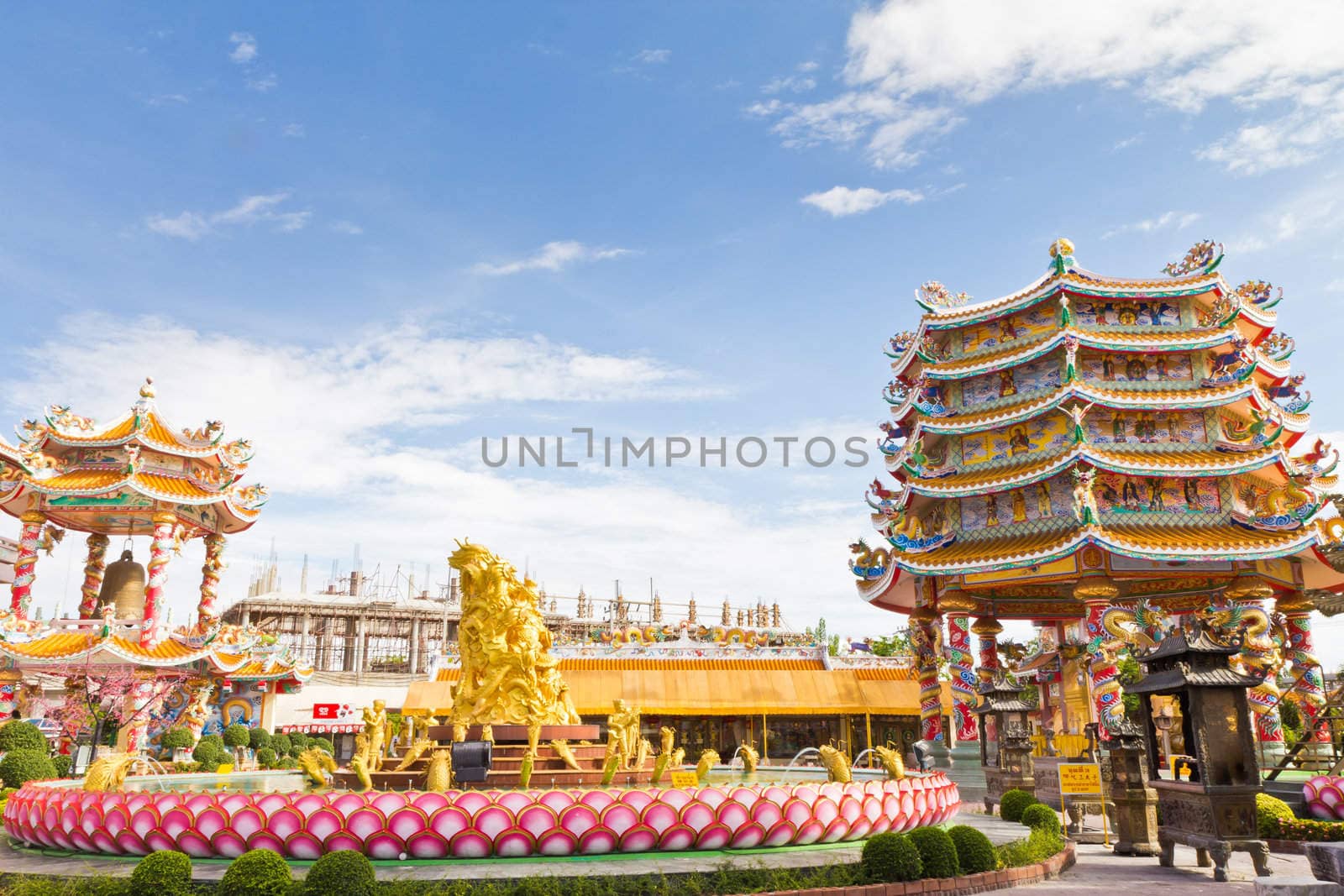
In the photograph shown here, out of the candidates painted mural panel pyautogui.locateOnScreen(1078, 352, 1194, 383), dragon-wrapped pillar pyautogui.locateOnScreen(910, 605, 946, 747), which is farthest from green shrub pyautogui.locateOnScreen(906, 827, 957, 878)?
painted mural panel pyautogui.locateOnScreen(1078, 352, 1194, 383)

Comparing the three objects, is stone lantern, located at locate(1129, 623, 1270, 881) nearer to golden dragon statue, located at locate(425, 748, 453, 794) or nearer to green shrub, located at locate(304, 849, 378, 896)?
golden dragon statue, located at locate(425, 748, 453, 794)

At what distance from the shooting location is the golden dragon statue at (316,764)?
15289 mm

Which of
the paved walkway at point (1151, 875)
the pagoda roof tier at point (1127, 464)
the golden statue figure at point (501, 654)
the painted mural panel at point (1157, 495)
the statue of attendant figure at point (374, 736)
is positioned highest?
the pagoda roof tier at point (1127, 464)

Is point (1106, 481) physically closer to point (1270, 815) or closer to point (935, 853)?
point (1270, 815)

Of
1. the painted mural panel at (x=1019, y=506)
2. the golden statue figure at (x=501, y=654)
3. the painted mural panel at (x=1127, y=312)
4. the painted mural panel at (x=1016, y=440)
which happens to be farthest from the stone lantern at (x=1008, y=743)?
the painted mural panel at (x=1127, y=312)

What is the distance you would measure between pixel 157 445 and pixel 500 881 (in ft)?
114

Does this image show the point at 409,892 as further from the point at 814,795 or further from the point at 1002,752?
the point at 1002,752

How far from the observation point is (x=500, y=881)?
10.7m

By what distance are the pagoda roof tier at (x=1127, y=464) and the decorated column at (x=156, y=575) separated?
1217 inches

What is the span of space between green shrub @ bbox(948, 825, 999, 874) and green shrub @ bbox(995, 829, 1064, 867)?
46 cm

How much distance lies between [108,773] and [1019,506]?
2610cm

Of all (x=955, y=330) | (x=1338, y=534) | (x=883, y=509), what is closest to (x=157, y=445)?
(x=883, y=509)

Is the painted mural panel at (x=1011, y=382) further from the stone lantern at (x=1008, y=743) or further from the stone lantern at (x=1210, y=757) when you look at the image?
the stone lantern at (x=1210, y=757)

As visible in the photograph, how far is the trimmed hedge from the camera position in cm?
2661
